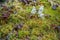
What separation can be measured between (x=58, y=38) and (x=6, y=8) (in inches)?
91.2

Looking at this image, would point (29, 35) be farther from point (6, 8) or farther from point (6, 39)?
point (6, 8)

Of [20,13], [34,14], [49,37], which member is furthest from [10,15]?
[49,37]

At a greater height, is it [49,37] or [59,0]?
[59,0]

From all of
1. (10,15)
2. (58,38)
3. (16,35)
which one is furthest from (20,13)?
(58,38)

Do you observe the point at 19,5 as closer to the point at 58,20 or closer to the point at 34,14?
the point at 34,14

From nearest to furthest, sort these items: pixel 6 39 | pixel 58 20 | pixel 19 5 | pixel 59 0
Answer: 1. pixel 6 39
2. pixel 58 20
3. pixel 19 5
4. pixel 59 0

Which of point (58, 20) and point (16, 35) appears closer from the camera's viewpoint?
point (16, 35)

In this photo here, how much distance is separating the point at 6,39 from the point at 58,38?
1.71 metres

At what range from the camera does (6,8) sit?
24.8ft

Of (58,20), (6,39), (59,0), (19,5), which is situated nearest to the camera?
(6,39)

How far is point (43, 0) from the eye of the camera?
826 cm

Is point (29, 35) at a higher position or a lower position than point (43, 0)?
lower

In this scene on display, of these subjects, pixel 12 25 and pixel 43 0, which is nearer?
pixel 12 25

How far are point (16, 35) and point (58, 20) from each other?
1.68m
